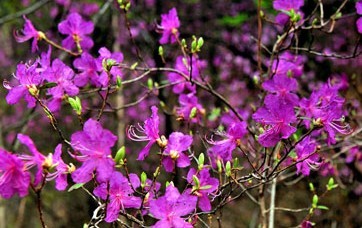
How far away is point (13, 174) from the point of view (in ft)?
3.45

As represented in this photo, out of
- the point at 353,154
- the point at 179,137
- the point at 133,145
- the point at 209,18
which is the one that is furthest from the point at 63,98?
the point at 133,145

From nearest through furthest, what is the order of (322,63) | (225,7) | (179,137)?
(179,137) < (322,63) < (225,7)

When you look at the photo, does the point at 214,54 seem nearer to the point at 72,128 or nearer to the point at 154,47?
the point at 154,47

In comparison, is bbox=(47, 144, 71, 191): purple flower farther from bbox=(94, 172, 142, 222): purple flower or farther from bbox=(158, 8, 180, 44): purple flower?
bbox=(158, 8, 180, 44): purple flower

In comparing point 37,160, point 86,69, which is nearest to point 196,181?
point 37,160

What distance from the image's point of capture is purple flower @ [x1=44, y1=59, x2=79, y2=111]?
62.7 inches

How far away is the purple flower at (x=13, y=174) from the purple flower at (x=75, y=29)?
112cm

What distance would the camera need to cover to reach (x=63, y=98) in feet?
5.60

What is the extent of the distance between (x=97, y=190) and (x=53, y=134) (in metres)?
4.84

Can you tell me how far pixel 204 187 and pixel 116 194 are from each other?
9.6 inches

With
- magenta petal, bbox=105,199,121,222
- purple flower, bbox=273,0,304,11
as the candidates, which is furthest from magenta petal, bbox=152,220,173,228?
purple flower, bbox=273,0,304,11

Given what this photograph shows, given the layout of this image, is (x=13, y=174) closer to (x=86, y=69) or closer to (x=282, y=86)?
(x=86, y=69)

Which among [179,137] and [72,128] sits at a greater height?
[72,128]

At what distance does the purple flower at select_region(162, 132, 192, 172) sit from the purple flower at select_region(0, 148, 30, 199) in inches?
18.0
